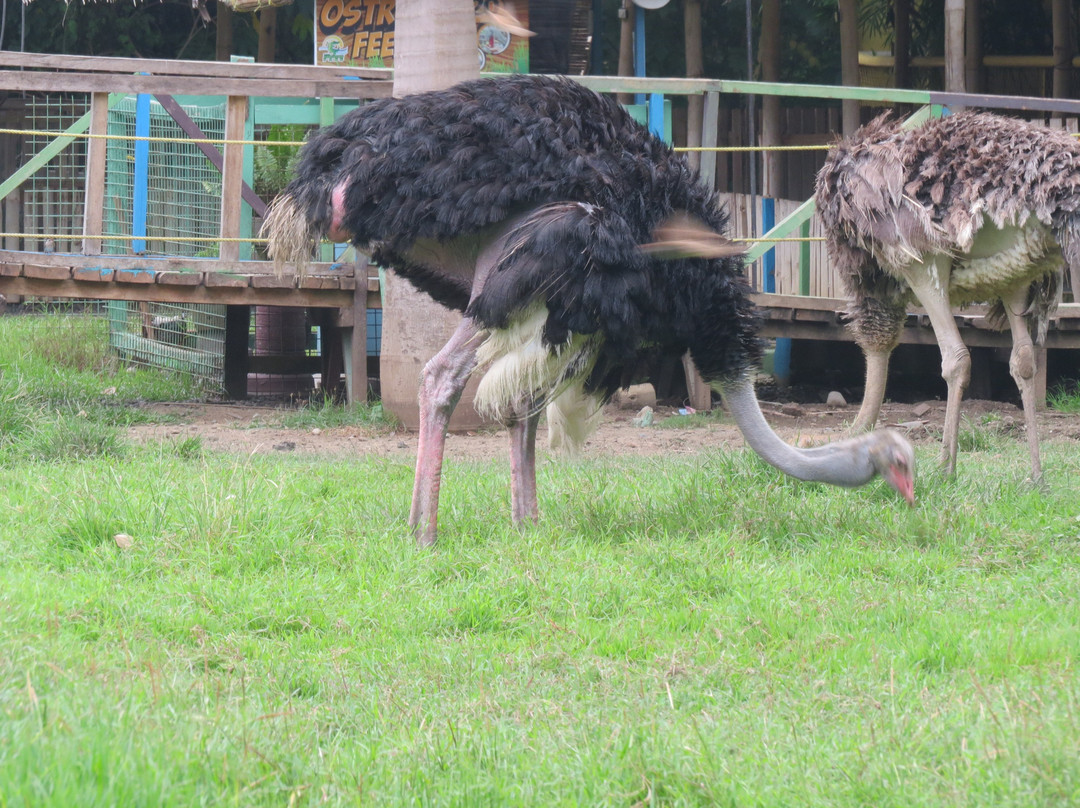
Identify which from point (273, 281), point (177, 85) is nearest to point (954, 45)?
point (273, 281)

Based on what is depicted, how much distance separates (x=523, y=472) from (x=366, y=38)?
29.4 feet

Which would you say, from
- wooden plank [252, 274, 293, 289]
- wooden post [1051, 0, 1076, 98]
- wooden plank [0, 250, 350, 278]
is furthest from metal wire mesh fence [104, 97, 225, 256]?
wooden post [1051, 0, 1076, 98]

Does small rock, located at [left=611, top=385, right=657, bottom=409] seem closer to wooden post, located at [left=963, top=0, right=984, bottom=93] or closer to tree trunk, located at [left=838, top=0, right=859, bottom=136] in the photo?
tree trunk, located at [left=838, top=0, right=859, bottom=136]

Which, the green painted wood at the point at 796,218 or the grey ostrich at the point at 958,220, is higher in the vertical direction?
the green painted wood at the point at 796,218

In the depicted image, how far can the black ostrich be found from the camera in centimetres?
505

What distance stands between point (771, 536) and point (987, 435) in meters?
3.78

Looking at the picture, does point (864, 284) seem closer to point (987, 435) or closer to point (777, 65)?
point (987, 435)

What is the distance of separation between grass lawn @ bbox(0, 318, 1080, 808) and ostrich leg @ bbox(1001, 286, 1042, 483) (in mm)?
318

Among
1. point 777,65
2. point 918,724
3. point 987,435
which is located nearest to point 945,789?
point 918,724

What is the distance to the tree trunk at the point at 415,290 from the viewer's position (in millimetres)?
8406

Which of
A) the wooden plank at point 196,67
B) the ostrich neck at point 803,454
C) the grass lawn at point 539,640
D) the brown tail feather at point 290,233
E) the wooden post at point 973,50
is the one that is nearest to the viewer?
the grass lawn at point 539,640

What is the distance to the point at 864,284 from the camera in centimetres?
727

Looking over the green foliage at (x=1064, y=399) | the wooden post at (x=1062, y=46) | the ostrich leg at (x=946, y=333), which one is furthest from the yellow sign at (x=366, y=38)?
the ostrich leg at (x=946, y=333)

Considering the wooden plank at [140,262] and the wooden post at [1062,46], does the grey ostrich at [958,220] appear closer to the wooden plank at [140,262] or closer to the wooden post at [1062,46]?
the wooden plank at [140,262]
